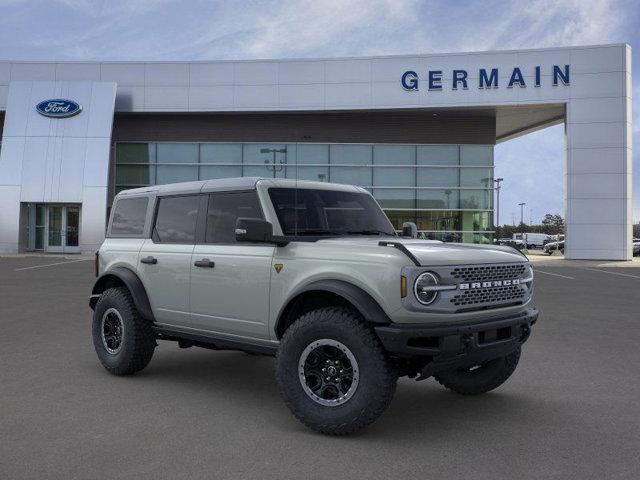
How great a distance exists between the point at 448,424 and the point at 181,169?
29.9m

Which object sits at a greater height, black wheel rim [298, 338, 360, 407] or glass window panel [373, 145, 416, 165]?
glass window panel [373, 145, 416, 165]

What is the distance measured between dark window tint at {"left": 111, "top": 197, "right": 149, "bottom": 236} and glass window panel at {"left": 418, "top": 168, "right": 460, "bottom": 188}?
2657 cm

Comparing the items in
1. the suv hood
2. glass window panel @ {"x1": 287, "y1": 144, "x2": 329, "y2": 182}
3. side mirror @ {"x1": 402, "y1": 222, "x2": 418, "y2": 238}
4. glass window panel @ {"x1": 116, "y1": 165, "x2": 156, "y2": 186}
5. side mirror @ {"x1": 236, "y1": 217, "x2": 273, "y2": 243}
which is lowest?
the suv hood

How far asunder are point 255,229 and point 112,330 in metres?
2.60

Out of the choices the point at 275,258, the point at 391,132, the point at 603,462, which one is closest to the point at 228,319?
the point at 275,258

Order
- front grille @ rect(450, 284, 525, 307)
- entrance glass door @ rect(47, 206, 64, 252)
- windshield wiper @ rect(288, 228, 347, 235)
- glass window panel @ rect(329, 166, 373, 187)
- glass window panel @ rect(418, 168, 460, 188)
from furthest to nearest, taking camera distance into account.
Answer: glass window panel @ rect(329, 166, 373, 187)
glass window panel @ rect(418, 168, 460, 188)
entrance glass door @ rect(47, 206, 64, 252)
windshield wiper @ rect(288, 228, 347, 235)
front grille @ rect(450, 284, 525, 307)

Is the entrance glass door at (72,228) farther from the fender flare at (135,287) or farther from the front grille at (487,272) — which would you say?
the front grille at (487,272)

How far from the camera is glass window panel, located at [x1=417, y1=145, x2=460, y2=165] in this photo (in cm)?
3222

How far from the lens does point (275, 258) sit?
4930 millimetres

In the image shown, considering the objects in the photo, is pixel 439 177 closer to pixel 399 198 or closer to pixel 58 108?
pixel 399 198

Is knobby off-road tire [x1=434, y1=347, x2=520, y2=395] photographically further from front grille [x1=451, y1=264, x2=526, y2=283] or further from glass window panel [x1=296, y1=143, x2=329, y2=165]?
glass window panel [x1=296, y1=143, x2=329, y2=165]

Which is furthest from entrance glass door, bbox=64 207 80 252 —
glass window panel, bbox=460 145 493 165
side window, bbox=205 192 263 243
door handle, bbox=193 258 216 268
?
door handle, bbox=193 258 216 268

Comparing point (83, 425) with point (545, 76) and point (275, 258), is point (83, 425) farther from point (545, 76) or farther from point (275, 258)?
point (545, 76)

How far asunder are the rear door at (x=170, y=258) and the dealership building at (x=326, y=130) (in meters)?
24.4
